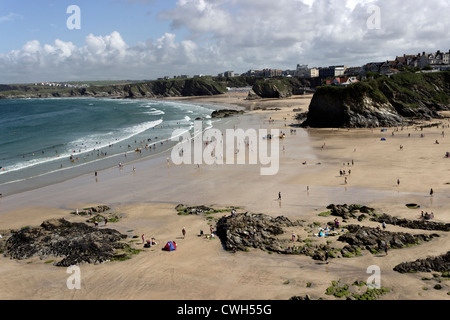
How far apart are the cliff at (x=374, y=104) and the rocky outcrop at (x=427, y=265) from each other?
53.3 m

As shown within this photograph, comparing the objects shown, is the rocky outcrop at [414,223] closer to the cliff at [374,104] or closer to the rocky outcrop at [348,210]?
the rocky outcrop at [348,210]

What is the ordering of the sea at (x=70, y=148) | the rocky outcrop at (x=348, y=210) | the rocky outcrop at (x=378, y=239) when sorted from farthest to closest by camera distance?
1. the sea at (x=70, y=148)
2. the rocky outcrop at (x=348, y=210)
3. the rocky outcrop at (x=378, y=239)

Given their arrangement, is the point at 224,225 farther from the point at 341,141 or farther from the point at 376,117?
the point at 376,117

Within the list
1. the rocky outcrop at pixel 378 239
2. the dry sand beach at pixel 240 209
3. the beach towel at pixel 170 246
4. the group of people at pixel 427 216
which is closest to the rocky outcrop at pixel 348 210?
the dry sand beach at pixel 240 209

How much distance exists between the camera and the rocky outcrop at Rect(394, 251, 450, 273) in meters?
17.6

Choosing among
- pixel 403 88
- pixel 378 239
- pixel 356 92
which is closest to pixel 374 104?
pixel 356 92

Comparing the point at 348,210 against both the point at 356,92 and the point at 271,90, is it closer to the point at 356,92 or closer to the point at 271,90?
the point at 356,92

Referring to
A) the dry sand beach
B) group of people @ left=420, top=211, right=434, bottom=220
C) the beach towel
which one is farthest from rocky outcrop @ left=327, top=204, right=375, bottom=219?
the beach towel

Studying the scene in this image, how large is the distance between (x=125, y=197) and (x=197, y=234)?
489 inches

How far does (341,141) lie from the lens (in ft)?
184

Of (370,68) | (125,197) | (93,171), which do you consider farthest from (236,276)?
(370,68)

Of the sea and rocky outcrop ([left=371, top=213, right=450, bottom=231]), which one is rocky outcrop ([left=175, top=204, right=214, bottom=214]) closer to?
rocky outcrop ([left=371, top=213, right=450, bottom=231])

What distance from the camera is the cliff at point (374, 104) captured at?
68.1 metres

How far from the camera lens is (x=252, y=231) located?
22.8 metres
